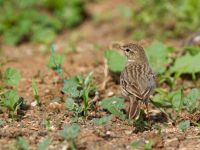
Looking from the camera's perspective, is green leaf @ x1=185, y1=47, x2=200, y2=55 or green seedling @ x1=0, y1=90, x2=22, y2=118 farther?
green leaf @ x1=185, y1=47, x2=200, y2=55

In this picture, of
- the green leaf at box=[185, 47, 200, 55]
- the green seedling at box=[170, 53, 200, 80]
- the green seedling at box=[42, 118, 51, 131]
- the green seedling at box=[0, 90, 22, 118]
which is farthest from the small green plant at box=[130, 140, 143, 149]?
the green leaf at box=[185, 47, 200, 55]

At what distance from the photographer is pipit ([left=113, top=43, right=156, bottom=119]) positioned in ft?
22.5

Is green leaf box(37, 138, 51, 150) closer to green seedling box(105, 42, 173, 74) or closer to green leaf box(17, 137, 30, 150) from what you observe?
green leaf box(17, 137, 30, 150)

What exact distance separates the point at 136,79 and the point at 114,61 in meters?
1.30

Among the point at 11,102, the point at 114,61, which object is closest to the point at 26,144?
the point at 11,102

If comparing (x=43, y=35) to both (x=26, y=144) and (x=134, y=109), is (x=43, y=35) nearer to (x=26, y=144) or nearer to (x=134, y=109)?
(x=134, y=109)

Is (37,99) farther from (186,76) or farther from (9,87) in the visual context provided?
(186,76)

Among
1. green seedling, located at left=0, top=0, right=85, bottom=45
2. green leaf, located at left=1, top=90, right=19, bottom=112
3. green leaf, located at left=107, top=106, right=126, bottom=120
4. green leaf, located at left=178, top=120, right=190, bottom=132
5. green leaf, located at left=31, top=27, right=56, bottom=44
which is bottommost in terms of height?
green leaf, located at left=178, top=120, right=190, bottom=132

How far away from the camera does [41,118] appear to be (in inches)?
281

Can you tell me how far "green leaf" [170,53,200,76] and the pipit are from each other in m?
0.64

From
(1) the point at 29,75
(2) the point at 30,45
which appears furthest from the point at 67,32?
(1) the point at 29,75

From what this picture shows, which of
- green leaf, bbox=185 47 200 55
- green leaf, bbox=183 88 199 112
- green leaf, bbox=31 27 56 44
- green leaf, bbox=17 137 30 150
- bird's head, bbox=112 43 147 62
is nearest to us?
green leaf, bbox=17 137 30 150

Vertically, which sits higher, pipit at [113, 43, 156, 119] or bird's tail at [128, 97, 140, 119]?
pipit at [113, 43, 156, 119]

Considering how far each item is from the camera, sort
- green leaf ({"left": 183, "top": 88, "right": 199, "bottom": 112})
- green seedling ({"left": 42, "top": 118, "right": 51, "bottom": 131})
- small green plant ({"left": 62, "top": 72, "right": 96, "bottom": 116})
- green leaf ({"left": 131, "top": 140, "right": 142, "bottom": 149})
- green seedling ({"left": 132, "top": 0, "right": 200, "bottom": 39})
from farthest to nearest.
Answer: green seedling ({"left": 132, "top": 0, "right": 200, "bottom": 39})
green leaf ({"left": 183, "top": 88, "right": 199, "bottom": 112})
small green plant ({"left": 62, "top": 72, "right": 96, "bottom": 116})
green seedling ({"left": 42, "top": 118, "right": 51, "bottom": 131})
green leaf ({"left": 131, "top": 140, "right": 142, "bottom": 149})
